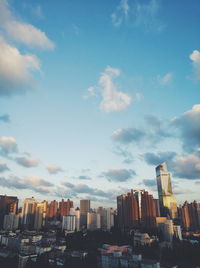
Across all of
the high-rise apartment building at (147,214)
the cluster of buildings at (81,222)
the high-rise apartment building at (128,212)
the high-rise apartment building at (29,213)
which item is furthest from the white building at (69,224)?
the high-rise apartment building at (147,214)

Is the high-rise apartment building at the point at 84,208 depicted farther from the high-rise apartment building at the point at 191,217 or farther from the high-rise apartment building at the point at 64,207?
the high-rise apartment building at the point at 191,217

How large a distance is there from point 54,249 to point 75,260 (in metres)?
4.13

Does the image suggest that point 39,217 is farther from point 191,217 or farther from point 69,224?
point 191,217

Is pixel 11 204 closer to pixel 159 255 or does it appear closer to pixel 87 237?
pixel 87 237

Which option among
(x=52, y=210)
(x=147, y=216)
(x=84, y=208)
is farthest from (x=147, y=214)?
(x=52, y=210)

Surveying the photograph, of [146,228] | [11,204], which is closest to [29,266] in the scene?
[146,228]

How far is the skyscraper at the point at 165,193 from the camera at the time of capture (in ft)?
181

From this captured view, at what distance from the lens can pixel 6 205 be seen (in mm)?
44344

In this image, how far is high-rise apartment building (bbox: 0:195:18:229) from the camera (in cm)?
4303

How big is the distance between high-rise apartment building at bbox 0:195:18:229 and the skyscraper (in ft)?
119

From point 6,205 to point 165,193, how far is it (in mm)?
40812

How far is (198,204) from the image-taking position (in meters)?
39.8

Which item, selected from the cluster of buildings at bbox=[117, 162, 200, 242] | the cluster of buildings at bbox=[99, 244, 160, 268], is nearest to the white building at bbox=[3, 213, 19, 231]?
the cluster of buildings at bbox=[117, 162, 200, 242]

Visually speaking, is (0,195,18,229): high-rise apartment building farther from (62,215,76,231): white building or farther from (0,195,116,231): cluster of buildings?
(62,215,76,231): white building
